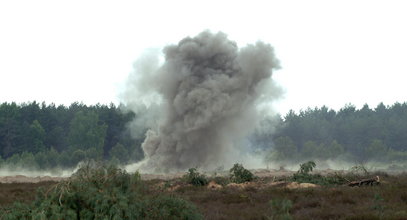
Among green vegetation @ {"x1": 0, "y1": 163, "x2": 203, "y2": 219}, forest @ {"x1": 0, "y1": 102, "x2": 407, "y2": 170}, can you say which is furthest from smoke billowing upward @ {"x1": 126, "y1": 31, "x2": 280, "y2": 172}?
green vegetation @ {"x1": 0, "y1": 163, "x2": 203, "y2": 219}

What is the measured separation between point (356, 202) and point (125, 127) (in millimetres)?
83151

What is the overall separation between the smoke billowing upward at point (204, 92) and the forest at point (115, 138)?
73.5ft

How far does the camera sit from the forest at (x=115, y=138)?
74.6 m

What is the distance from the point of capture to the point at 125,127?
93562mm

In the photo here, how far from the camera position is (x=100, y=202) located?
8.13 meters

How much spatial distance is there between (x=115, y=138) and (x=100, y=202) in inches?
3357

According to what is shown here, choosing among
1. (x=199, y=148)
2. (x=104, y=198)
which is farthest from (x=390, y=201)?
(x=199, y=148)

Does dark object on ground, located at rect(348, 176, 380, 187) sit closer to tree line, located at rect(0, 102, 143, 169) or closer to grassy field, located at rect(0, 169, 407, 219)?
grassy field, located at rect(0, 169, 407, 219)

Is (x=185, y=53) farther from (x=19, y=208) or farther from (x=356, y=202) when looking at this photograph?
(x=19, y=208)

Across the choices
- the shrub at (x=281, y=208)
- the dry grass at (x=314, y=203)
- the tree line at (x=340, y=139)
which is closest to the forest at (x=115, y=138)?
the tree line at (x=340, y=139)

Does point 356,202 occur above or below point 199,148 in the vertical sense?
below

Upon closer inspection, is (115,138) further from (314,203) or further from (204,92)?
(314,203)

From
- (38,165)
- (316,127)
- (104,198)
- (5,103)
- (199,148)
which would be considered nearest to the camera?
(104,198)

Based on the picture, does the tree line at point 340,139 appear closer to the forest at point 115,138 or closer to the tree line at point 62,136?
the forest at point 115,138
